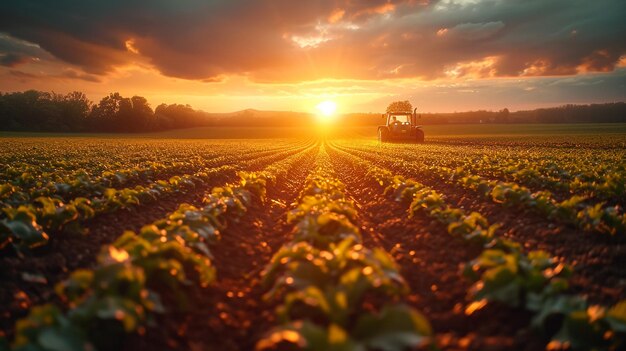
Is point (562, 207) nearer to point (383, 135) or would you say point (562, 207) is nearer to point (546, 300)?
point (546, 300)

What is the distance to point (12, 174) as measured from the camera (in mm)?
13133

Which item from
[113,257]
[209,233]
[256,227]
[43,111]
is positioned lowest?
[256,227]

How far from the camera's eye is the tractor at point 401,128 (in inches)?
1561

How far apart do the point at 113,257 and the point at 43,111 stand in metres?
99.8

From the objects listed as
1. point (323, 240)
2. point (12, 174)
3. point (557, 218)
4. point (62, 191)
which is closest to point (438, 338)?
point (323, 240)

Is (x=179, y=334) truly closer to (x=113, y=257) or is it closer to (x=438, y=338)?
(x=113, y=257)

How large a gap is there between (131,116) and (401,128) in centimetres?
7552

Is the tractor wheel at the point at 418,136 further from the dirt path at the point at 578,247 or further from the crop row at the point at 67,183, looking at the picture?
the dirt path at the point at 578,247

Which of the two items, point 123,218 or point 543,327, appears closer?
point 543,327

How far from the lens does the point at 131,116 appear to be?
93875 mm

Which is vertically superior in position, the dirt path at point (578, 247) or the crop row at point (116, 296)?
the crop row at point (116, 296)

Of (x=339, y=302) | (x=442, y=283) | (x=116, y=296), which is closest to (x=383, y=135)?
(x=442, y=283)

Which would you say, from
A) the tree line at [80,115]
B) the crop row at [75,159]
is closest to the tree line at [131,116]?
the tree line at [80,115]

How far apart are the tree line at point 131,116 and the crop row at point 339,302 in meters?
72.6
